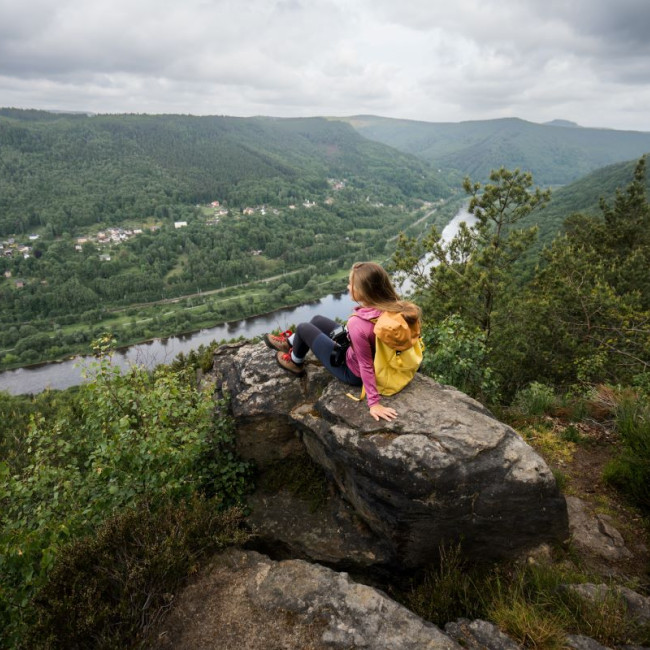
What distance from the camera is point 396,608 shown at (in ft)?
9.70

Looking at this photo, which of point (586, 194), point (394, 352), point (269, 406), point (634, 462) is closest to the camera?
point (394, 352)

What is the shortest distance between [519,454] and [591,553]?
120cm

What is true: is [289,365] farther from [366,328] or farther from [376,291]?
[376,291]

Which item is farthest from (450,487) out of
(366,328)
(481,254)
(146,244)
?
(146,244)

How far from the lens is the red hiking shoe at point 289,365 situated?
17.3 ft

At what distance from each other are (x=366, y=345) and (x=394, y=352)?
1.04 ft

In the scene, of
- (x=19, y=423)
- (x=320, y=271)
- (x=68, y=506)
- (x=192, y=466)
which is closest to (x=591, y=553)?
(x=192, y=466)

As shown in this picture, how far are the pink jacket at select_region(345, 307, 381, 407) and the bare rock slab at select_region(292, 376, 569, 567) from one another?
35 centimetres

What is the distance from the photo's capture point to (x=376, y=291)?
13.6 feet

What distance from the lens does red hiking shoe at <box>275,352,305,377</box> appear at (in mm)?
5258

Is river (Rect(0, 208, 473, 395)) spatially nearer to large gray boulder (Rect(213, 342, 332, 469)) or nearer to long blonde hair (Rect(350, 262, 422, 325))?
large gray boulder (Rect(213, 342, 332, 469))

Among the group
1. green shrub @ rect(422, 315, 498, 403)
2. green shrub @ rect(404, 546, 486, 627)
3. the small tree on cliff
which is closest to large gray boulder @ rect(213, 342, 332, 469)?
green shrub @ rect(404, 546, 486, 627)

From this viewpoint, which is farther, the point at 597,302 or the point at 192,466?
the point at 597,302

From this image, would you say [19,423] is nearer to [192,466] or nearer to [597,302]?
[192,466]
